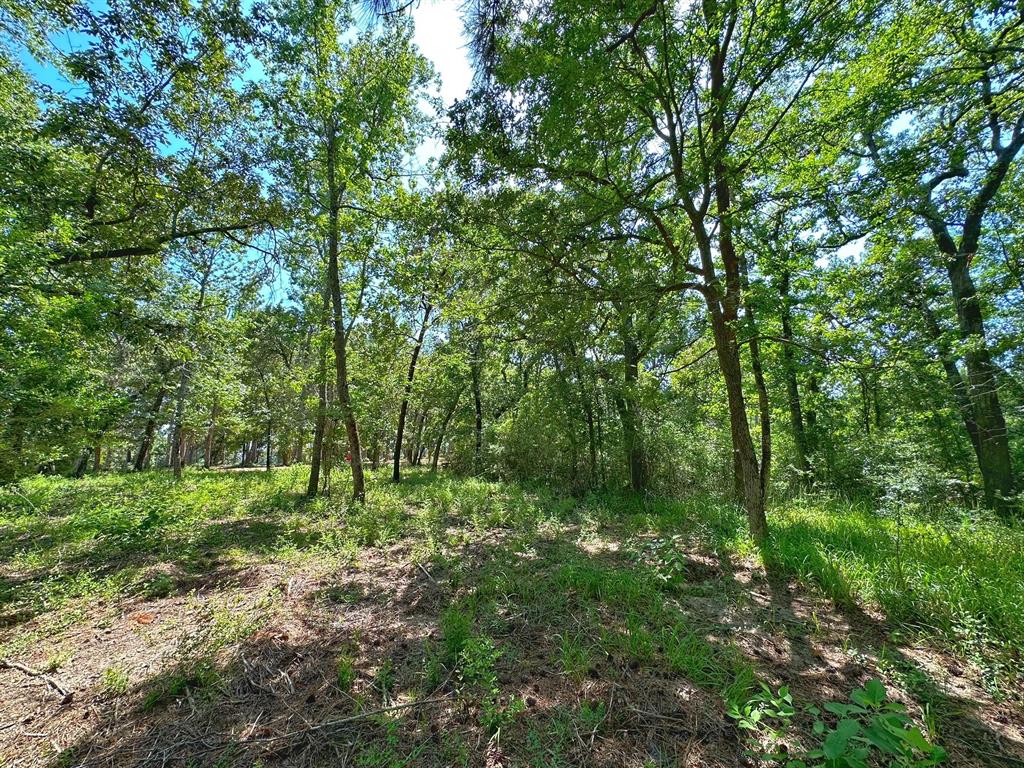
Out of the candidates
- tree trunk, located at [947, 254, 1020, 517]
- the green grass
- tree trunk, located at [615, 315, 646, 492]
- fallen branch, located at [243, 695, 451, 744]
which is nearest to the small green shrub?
fallen branch, located at [243, 695, 451, 744]

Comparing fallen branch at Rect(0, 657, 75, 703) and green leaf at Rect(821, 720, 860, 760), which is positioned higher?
green leaf at Rect(821, 720, 860, 760)

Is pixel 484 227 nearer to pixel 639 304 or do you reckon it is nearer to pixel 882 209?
pixel 639 304

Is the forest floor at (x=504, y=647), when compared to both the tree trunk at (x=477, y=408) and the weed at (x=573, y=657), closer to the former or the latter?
the weed at (x=573, y=657)

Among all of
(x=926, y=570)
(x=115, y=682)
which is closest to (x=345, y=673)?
(x=115, y=682)

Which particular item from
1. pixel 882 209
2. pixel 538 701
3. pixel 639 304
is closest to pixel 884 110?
pixel 882 209

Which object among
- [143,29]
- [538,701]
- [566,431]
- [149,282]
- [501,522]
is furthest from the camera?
[566,431]

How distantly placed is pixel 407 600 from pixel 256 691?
144cm

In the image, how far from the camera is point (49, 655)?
286cm

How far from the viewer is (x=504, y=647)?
2908mm

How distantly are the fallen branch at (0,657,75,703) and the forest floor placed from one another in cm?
2

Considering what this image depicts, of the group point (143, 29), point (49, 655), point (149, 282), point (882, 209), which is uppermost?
point (143, 29)

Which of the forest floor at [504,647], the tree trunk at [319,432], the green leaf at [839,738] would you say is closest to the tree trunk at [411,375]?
the tree trunk at [319,432]

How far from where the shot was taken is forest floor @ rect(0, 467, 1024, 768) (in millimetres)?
2047

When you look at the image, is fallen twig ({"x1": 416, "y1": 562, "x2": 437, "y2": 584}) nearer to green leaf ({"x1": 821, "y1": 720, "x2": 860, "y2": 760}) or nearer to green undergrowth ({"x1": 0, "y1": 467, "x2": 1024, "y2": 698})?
green undergrowth ({"x1": 0, "y1": 467, "x2": 1024, "y2": 698})
